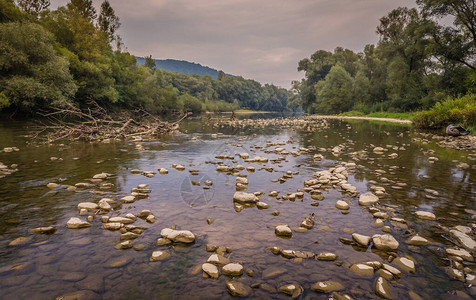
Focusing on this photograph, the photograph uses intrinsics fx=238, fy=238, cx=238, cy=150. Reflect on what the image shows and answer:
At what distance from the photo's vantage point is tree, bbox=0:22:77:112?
25812 mm

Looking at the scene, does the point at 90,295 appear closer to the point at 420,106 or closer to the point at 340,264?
the point at 340,264

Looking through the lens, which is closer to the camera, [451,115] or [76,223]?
[76,223]

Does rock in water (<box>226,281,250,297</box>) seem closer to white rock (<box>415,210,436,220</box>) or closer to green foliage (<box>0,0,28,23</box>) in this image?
white rock (<box>415,210,436,220</box>)

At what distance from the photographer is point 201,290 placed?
2.90m

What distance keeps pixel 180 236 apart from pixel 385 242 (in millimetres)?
3337

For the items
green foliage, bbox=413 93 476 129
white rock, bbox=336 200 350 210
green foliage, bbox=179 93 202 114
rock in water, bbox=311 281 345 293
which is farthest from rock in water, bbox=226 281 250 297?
green foliage, bbox=179 93 202 114

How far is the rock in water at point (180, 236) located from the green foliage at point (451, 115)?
2634 centimetres

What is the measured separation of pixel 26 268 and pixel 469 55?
48.5 m

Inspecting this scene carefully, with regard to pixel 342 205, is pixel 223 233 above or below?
below

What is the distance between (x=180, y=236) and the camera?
3980 millimetres

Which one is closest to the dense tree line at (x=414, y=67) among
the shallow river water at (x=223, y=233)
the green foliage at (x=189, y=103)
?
the shallow river water at (x=223, y=233)

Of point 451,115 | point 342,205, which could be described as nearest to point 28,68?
point 342,205

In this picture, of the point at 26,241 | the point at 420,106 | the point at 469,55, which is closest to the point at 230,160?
the point at 26,241

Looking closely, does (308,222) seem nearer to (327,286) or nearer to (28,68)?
(327,286)
